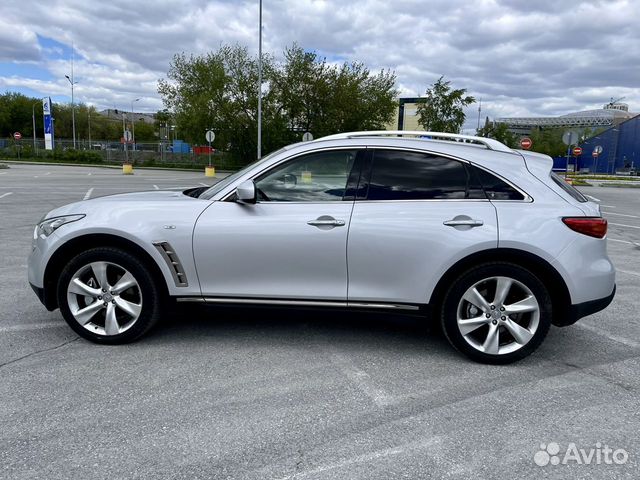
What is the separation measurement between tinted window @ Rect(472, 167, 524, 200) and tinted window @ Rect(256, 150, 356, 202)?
98 cm

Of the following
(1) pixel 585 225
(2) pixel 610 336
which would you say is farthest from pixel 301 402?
(2) pixel 610 336

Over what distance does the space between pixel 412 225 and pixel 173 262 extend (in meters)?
1.81

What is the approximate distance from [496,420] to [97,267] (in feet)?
9.90

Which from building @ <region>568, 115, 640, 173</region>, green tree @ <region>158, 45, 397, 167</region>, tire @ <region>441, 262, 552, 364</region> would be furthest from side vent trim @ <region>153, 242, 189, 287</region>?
building @ <region>568, 115, 640, 173</region>

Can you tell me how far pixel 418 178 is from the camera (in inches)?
146

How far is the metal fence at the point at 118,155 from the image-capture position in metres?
46.1

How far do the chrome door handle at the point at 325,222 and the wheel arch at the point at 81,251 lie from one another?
1258 mm

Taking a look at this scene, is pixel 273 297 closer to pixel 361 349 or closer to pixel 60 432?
pixel 361 349

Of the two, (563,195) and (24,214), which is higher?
(563,195)

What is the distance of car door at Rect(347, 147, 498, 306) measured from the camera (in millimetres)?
3527

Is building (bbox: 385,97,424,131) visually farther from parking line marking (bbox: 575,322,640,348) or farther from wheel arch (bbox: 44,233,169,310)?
wheel arch (bbox: 44,233,169,310)

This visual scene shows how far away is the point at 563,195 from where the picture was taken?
3645 millimetres

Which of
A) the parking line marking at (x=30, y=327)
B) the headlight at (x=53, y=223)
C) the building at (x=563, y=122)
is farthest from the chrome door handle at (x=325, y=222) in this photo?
the building at (x=563, y=122)

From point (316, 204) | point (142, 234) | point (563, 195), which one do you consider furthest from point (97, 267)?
point (563, 195)
